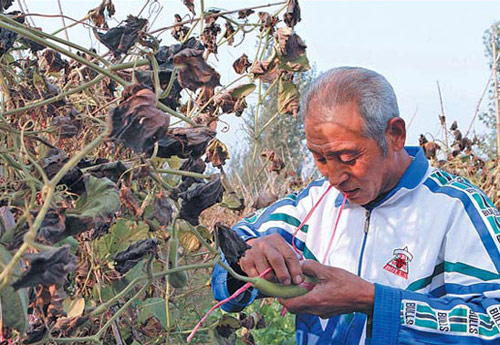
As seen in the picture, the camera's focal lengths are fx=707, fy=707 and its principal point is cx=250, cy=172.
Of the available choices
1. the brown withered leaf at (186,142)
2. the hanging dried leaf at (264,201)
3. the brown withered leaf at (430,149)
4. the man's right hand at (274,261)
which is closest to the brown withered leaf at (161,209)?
the brown withered leaf at (186,142)

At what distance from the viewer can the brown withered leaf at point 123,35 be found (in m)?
0.98

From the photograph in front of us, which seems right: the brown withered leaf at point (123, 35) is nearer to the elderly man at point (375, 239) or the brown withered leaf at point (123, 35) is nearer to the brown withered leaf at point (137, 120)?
the brown withered leaf at point (137, 120)

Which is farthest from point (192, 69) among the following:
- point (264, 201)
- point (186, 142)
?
point (264, 201)

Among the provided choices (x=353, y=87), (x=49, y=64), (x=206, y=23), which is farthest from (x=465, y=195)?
(x=49, y=64)

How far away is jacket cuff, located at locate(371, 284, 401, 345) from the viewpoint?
5.69ft

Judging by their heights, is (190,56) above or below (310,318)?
above

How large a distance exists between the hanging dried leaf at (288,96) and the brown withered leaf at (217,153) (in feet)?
0.83

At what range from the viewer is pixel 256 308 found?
4301mm

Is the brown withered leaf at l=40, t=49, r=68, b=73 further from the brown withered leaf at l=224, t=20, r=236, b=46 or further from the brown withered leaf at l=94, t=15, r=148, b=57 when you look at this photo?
the brown withered leaf at l=94, t=15, r=148, b=57

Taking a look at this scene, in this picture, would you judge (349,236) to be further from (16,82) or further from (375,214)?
(16,82)

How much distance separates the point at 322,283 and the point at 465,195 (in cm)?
56

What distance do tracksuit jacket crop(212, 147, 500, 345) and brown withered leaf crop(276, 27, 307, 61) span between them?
0.59 m

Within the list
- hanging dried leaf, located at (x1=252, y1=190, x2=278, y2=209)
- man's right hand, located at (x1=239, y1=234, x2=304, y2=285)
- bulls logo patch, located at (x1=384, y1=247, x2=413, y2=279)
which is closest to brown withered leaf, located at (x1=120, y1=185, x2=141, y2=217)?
man's right hand, located at (x1=239, y1=234, x2=304, y2=285)

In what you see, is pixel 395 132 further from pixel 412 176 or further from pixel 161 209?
pixel 161 209
